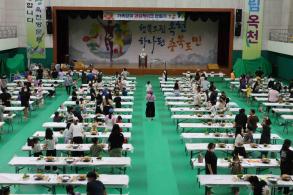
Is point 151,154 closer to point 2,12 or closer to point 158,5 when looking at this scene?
point 158,5

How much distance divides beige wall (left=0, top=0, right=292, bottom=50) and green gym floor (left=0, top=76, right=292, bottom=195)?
14.8 meters

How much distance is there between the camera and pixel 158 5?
39.2 meters

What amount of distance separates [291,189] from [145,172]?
472cm

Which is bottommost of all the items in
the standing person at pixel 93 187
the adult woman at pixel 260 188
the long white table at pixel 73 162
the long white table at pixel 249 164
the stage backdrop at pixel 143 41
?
the long white table at pixel 249 164

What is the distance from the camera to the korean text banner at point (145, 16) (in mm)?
39250

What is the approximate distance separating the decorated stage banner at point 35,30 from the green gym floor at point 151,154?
1261 cm

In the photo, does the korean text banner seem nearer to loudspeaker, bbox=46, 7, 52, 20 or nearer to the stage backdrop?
the stage backdrop

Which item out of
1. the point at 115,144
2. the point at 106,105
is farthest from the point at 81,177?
the point at 106,105

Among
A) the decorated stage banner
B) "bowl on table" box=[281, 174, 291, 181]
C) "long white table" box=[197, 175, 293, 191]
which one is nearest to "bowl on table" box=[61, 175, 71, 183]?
"long white table" box=[197, 175, 293, 191]

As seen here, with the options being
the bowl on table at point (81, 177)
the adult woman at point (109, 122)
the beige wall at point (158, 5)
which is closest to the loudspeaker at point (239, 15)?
the beige wall at point (158, 5)

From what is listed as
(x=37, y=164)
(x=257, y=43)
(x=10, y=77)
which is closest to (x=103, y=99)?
(x=37, y=164)

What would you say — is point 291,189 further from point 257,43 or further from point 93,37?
point 93,37

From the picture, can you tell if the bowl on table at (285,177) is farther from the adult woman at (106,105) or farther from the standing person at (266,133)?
the adult woman at (106,105)

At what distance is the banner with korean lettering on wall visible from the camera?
119ft
